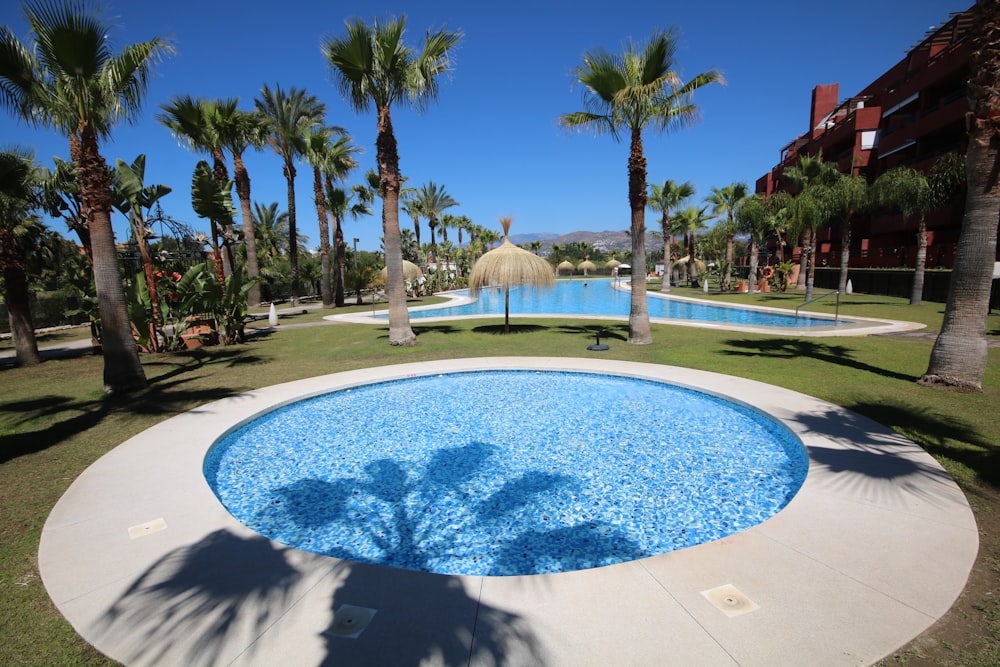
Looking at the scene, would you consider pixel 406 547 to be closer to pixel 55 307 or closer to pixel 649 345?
pixel 649 345

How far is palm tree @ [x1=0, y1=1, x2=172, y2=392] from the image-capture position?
8.31 metres

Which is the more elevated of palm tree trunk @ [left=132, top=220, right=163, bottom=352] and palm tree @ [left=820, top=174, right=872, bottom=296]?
palm tree @ [left=820, top=174, right=872, bottom=296]

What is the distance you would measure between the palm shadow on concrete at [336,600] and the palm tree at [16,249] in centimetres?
1334

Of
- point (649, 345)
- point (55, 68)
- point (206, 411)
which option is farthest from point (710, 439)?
point (55, 68)

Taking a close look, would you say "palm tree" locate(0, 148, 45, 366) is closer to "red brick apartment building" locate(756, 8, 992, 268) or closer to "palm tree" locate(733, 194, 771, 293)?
"palm tree" locate(733, 194, 771, 293)

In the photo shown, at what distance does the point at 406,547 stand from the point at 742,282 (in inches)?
1541

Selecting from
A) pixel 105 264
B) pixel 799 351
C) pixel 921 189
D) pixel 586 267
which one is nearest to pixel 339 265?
pixel 105 264

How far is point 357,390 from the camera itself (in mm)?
10266

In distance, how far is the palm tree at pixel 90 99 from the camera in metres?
8.31

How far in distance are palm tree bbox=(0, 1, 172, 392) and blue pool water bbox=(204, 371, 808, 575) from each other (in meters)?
4.42

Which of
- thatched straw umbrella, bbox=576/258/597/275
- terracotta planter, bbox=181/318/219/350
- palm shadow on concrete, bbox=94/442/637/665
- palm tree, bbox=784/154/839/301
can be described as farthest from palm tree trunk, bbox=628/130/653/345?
thatched straw umbrella, bbox=576/258/597/275

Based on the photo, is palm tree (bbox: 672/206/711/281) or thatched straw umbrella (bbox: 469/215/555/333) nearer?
Result: thatched straw umbrella (bbox: 469/215/555/333)

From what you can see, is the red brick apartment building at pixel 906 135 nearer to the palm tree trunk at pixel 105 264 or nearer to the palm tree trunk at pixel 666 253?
the palm tree trunk at pixel 666 253

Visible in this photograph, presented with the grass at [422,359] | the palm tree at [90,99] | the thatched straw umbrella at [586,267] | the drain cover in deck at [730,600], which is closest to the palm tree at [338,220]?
the grass at [422,359]
